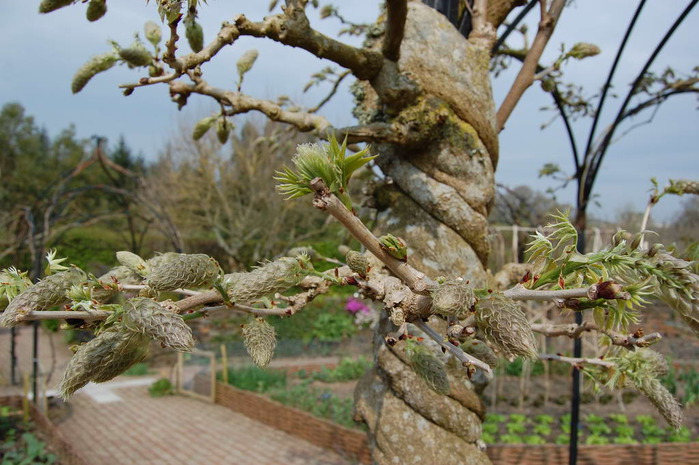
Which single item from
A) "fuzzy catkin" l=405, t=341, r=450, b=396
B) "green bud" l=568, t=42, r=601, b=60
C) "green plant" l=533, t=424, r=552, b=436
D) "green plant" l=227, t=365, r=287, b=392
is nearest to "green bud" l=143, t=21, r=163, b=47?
"fuzzy catkin" l=405, t=341, r=450, b=396

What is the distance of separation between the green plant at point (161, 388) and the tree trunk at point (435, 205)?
23.7 ft

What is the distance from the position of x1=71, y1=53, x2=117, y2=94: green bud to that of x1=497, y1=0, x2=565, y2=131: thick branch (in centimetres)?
131

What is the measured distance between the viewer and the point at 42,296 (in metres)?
0.89

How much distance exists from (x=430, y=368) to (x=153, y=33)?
1.20 meters

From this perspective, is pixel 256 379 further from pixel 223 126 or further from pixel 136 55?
pixel 136 55

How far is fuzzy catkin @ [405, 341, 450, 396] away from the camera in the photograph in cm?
105

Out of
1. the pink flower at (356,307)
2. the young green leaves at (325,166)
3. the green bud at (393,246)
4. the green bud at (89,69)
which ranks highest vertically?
the green bud at (89,69)

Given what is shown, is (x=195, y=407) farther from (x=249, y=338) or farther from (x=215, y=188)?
(x=215, y=188)

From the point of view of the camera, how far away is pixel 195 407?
7.58 meters

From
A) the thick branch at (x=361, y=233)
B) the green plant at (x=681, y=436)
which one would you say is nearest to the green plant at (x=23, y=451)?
the thick branch at (x=361, y=233)

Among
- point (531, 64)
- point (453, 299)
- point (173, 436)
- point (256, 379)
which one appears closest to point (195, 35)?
point (453, 299)

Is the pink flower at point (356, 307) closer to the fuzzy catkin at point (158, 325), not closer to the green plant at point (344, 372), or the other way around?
the green plant at point (344, 372)

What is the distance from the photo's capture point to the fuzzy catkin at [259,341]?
0.99 meters

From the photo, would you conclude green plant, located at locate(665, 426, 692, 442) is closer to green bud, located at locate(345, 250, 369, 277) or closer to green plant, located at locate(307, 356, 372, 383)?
green plant, located at locate(307, 356, 372, 383)
